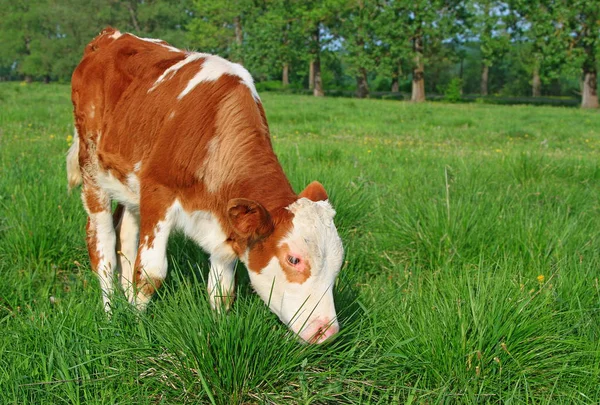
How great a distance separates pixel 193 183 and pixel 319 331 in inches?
46.3

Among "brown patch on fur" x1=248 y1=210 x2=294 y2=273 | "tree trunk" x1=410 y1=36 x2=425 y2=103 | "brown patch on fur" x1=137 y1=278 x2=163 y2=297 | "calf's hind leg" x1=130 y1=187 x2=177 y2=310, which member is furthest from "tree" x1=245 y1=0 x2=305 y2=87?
"brown patch on fur" x1=248 y1=210 x2=294 y2=273

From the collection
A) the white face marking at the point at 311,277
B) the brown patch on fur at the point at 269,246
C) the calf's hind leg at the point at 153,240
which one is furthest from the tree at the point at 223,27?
the white face marking at the point at 311,277

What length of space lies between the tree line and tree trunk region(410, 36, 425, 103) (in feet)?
0.20

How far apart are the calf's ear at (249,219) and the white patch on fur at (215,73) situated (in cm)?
104

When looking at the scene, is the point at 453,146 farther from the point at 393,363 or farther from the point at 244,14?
the point at 244,14

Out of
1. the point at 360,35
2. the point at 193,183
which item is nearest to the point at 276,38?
the point at 360,35

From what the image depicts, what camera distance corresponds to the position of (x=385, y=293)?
3.45 m

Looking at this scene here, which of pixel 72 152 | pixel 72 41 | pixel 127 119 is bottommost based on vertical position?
pixel 72 152

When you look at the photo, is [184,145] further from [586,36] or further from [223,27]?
[223,27]

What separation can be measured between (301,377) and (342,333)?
13.7 inches

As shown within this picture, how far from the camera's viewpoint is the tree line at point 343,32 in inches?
1223

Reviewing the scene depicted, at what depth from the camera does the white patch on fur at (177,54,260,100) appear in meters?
3.63

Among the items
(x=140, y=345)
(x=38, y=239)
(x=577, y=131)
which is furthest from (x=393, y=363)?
(x=577, y=131)

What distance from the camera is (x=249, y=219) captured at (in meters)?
2.85
